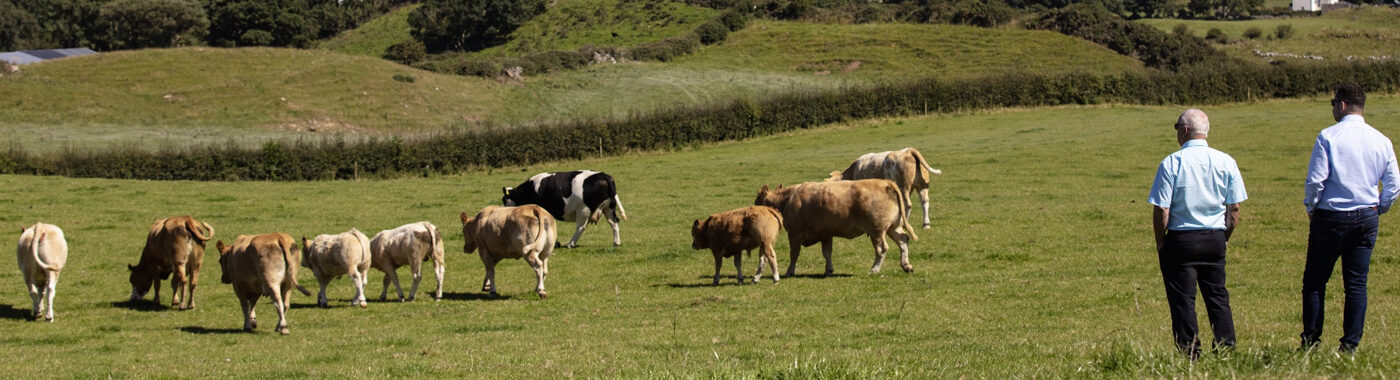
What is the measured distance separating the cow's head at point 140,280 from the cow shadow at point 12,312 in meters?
1.47

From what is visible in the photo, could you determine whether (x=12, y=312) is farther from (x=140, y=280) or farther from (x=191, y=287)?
(x=191, y=287)

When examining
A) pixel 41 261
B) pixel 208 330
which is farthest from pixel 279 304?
pixel 41 261

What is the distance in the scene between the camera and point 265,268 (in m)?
14.4

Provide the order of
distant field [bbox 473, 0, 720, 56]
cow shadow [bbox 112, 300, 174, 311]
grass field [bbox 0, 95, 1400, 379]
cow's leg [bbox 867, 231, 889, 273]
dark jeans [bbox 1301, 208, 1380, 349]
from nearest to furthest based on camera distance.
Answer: dark jeans [bbox 1301, 208, 1380, 349] < grass field [bbox 0, 95, 1400, 379] < cow's leg [bbox 867, 231, 889, 273] < cow shadow [bbox 112, 300, 174, 311] < distant field [bbox 473, 0, 720, 56]

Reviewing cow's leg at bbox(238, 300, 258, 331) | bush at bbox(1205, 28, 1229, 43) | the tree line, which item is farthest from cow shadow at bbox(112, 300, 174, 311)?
the tree line

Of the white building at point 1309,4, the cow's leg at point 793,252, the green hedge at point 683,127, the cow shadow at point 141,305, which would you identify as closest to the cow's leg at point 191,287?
the cow shadow at point 141,305

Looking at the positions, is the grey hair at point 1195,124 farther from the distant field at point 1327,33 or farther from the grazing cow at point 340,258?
the distant field at point 1327,33

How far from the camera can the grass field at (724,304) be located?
400 inches

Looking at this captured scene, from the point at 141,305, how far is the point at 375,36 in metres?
103

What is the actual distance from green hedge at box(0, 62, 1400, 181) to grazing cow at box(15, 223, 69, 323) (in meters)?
26.7

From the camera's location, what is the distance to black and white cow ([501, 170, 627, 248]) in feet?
77.4

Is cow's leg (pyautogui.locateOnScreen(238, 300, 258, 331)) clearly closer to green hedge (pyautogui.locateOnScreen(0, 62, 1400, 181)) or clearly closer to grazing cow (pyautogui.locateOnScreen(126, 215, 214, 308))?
grazing cow (pyautogui.locateOnScreen(126, 215, 214, 308))

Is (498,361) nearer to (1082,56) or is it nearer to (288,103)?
(288,103)

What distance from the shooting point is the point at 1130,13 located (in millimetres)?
115000
